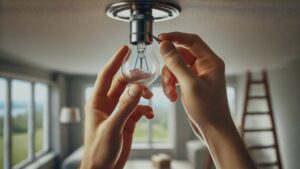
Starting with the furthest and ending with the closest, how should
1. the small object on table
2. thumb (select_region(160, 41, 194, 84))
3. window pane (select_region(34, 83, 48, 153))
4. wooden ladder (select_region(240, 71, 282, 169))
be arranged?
the small object on table → window pane (select_region(34, 83, 48, 153)) → wooden ladder (select_region(240, 71, 282, 169)) → thumb (select_region(160, 41, 194, 84))

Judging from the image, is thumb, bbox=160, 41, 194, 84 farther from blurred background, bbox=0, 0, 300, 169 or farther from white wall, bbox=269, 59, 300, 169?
white wall, bbox=269, 59, 300, 169

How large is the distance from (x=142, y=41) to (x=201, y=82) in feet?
0.20

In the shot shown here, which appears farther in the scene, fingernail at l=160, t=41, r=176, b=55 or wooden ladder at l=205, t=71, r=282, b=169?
wooden ladder at l=205, t=71, r=282, b=169

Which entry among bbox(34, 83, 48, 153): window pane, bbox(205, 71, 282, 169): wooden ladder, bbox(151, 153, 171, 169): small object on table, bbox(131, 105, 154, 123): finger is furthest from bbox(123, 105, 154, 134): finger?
bbox(151, 153, 171, 169): small object on table

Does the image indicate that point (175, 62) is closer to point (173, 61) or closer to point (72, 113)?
point (173, 61)

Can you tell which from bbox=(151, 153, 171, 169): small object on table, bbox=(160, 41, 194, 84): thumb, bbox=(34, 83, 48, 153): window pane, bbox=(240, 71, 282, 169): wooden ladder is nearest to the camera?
A: bbox=(160, 41, 194, 84): thumb

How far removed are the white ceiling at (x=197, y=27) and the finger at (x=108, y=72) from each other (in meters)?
0.04

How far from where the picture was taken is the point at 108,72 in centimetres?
26

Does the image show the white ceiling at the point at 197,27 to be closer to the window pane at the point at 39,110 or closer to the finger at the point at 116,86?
the finger at the point at 116,86

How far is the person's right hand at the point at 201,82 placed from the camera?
223 millimetres

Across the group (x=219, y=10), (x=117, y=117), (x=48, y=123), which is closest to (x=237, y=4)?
(x=219, y=10)

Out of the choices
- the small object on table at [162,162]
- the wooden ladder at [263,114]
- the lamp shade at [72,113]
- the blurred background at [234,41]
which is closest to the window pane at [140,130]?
the blurred background at [234,41]

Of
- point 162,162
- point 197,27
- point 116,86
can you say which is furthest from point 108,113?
point 162,162

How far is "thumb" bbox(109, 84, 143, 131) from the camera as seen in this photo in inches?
8.9
